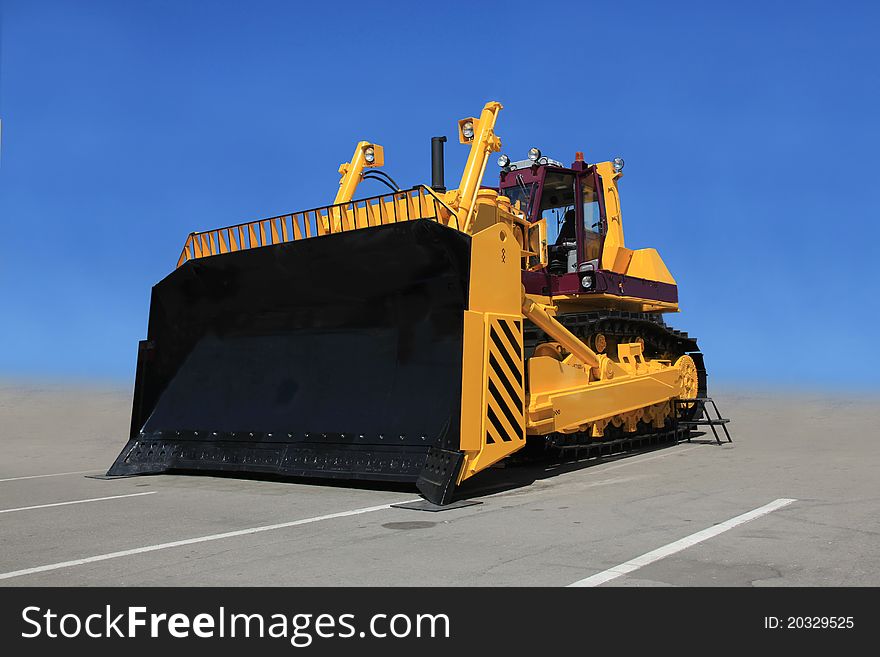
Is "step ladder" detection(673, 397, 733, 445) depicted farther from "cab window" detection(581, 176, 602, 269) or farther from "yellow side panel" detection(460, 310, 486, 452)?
"yellow side panel" detection(460, 310, 486, 452)

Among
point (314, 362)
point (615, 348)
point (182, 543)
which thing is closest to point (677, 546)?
point (182, 543)

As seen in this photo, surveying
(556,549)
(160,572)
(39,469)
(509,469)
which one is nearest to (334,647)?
(160,572)

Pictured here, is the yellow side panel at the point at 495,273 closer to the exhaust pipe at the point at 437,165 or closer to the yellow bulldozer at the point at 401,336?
the yellow bulldozer at the point at 401,336

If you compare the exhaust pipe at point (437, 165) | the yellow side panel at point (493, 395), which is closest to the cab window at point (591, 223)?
the exhaust pipe at point (437, 165)

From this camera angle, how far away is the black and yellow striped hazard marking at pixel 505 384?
829 centimetres

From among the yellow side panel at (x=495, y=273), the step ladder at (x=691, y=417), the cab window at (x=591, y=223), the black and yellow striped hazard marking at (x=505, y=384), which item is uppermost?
the cab window at (x=591, y=223)

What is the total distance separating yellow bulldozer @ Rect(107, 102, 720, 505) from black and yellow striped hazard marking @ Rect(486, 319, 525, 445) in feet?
0.07

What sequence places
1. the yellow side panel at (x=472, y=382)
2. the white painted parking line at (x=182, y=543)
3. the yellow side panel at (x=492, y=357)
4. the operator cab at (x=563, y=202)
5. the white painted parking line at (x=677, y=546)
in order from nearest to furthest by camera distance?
1. the white painted parking line at (x=677, y=546)
2. the white painted parking line at (x=182, y=543)
3. the yellow side panel at (x=472, y=382)
4. the yellow side panel at (x=492, y=357)
5. the operator cab at (x=563, y=202)

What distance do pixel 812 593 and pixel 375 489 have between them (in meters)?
5.06

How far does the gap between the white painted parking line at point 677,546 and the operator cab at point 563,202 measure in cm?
568

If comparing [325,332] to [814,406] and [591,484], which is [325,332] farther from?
[814,406]

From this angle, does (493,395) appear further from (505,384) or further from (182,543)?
(182,543)

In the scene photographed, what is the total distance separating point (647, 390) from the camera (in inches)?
→ 497

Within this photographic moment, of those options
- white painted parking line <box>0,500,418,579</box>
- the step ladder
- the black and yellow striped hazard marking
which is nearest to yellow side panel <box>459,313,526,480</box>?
the black and yellow striped hazard marking
